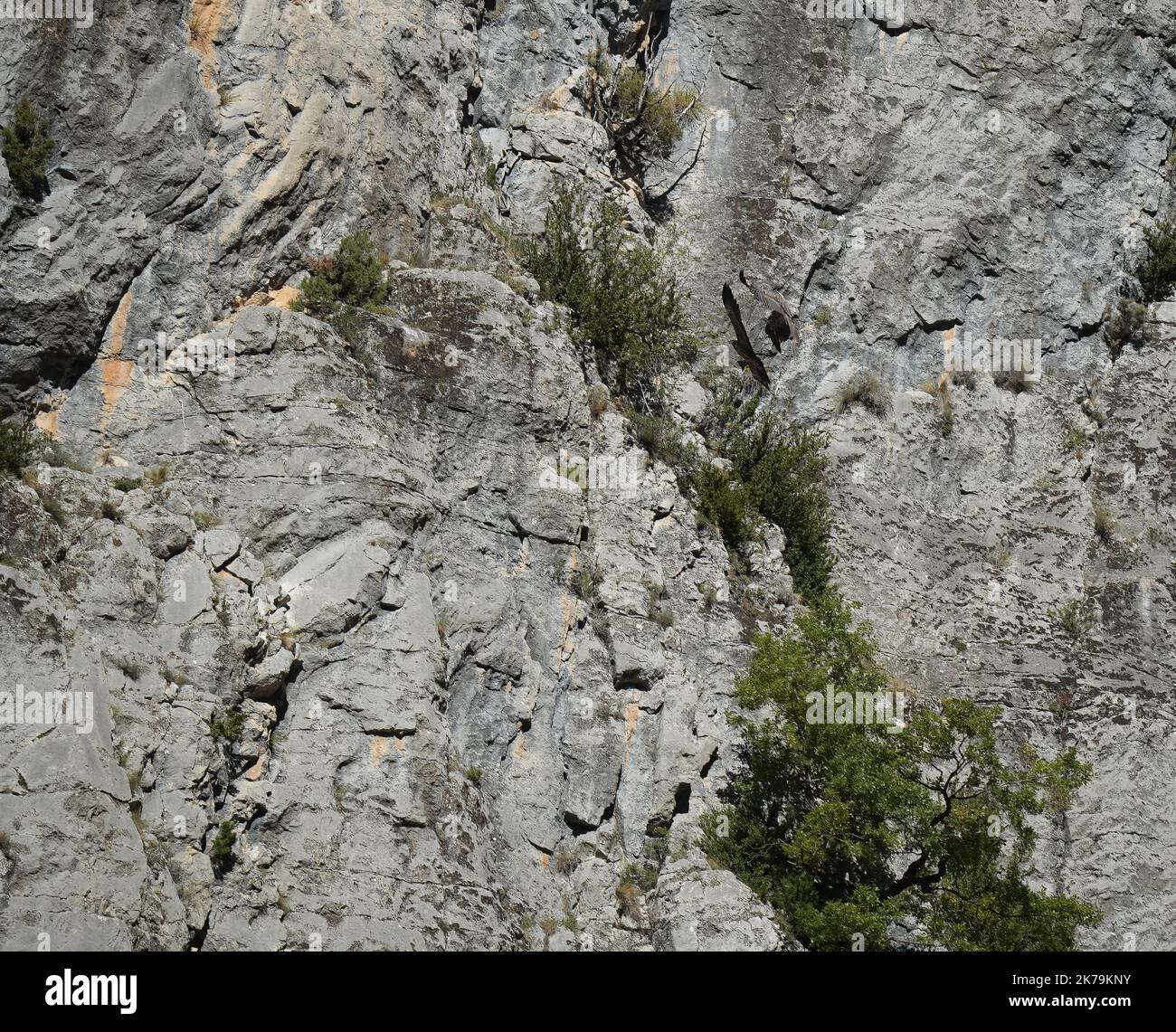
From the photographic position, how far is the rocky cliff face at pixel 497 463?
48.9 feet

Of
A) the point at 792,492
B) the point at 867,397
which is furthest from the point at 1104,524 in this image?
the point at 792,492

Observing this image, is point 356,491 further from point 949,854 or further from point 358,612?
point 949,854

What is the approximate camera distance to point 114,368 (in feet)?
56.3

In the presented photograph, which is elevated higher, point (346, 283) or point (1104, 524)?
point (346, 283)

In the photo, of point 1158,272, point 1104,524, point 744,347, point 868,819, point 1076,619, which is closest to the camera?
point 868,819

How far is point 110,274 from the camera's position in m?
17.3

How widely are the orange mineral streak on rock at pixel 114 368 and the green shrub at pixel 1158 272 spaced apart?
1716 cm

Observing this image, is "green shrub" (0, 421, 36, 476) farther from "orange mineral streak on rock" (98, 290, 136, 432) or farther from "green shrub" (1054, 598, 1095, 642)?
"green shrub" (1054, 598, 1095, 642)

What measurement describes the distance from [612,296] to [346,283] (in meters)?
4.11

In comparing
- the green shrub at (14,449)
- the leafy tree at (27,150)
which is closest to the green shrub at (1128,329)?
the leafy tree at (27,150)

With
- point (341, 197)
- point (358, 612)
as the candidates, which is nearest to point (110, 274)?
point (341, 197)

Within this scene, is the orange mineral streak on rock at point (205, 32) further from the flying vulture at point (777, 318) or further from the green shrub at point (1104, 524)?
the green shrub at point (1104, 524)

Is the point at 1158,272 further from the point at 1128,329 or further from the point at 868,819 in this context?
the point at 868,819

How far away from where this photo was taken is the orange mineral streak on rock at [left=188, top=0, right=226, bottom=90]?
1862 cm
